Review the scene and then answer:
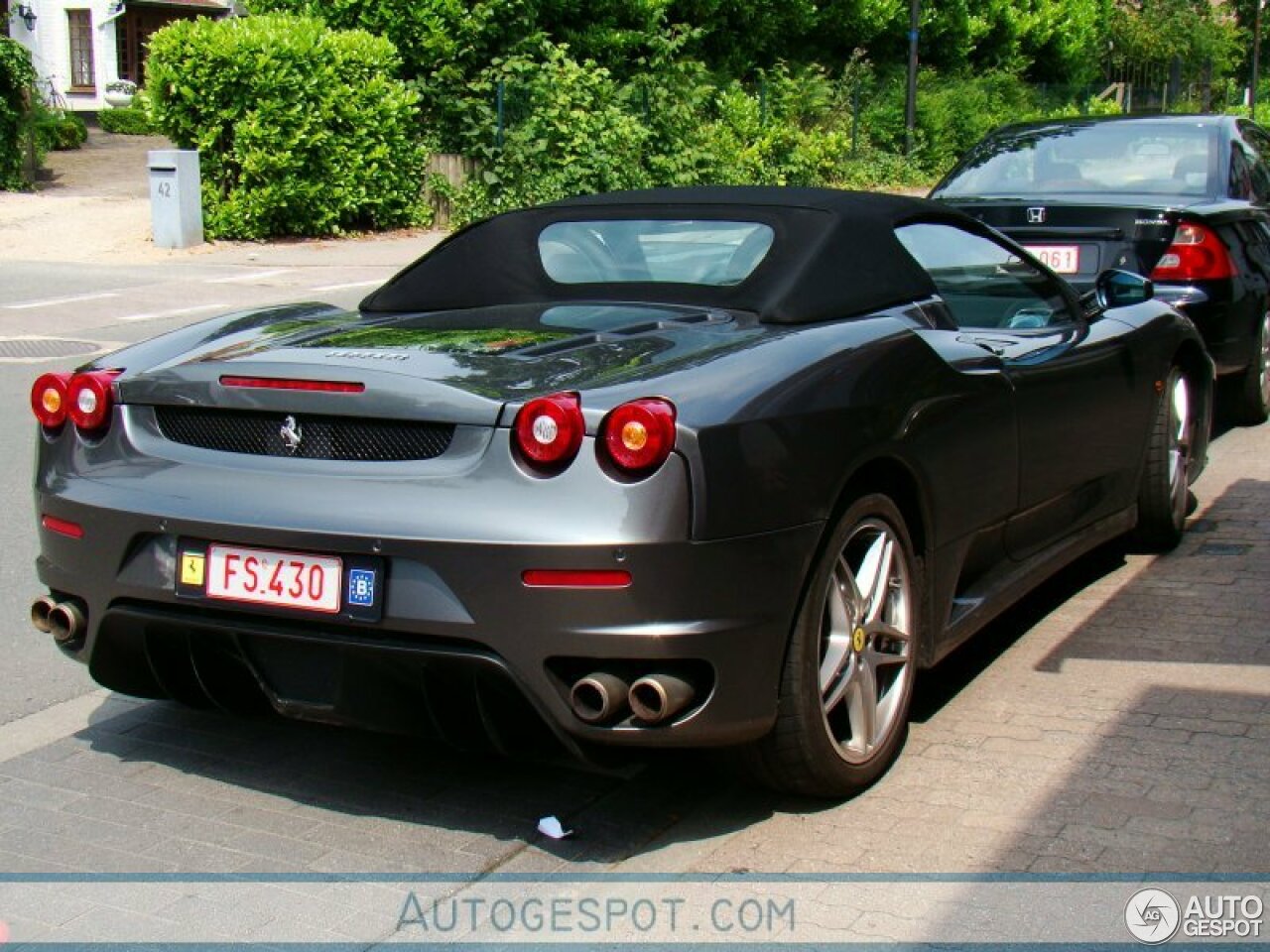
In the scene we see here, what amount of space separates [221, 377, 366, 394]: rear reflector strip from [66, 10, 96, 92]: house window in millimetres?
43079

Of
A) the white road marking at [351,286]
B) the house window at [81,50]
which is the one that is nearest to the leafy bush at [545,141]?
the white road marking at [351,286]

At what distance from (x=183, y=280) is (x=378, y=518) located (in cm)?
1366

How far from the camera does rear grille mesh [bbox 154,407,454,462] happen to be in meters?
3.69

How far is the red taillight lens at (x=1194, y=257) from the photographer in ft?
27.3

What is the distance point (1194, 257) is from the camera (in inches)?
328

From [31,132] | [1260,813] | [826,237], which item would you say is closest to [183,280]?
[31,132]

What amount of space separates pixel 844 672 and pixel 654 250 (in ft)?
4.74

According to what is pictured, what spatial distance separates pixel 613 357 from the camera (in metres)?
3.91

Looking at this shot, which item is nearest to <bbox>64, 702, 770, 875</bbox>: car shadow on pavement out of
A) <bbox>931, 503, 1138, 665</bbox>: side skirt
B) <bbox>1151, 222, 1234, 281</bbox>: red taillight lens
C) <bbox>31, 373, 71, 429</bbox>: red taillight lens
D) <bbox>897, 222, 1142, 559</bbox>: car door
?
<bbox>931, 503, 1138, 665</bbox>: side skirt

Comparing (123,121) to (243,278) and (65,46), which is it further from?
(243,278)

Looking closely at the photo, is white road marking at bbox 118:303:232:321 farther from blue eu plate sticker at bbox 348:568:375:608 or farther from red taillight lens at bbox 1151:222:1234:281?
blue eu plate sticker at bbox 348:568:375:608

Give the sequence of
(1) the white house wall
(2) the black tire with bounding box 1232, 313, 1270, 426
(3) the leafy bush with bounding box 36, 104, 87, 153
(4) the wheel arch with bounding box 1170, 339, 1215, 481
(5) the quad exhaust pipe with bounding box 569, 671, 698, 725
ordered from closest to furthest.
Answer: (5) the quad exhaust pipe with bounding box 569, 671, 698, 725, (4) the wheel arch with bounding box 1170, 339, 1215, 481, (2) the black tire with bounding box 1232, 313, 1270, 426, (3) the leafy bush with bounding box 36, 104, 87, 153, (1) the white house wall

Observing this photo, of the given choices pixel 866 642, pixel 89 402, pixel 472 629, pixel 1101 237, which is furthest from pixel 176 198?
pixel 472 629

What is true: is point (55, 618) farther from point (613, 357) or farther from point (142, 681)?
point (613, 357)
